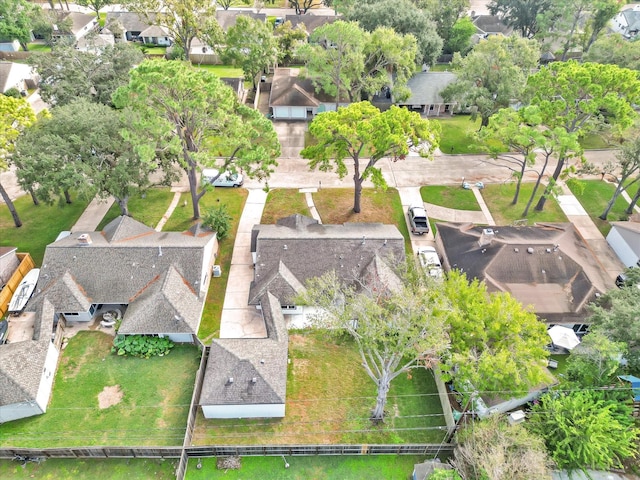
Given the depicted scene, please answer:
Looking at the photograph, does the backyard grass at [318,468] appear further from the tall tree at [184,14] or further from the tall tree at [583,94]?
the tall tree at [184,14]

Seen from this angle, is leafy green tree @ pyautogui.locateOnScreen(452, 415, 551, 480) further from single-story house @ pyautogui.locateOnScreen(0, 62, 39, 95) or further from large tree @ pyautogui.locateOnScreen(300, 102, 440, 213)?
single-story house @ pyautogui.locateOnScreen(0, 62, 39, 95)

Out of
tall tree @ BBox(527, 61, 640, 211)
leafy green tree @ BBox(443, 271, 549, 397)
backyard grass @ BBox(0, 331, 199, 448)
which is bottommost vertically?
backyard grass @ BBox(0, 331, 199, 448)

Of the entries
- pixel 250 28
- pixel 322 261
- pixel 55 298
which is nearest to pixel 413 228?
pixel 322 261

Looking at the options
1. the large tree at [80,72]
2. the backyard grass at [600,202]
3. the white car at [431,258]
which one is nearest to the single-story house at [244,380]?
the white car at [431,258]

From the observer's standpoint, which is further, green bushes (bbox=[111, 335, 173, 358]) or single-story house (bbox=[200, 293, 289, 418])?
green bushes (bbox=[111, 335, 173, 358])

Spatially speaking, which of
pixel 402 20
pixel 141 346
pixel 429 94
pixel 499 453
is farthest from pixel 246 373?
pixel 402 20

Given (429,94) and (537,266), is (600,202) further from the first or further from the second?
(429,94)

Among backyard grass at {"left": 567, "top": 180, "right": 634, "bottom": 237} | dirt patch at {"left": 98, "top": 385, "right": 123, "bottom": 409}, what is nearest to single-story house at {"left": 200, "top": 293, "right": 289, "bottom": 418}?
dirt patch at {"left": 98, "top": 385, "right": 123, "bottom": 409}
